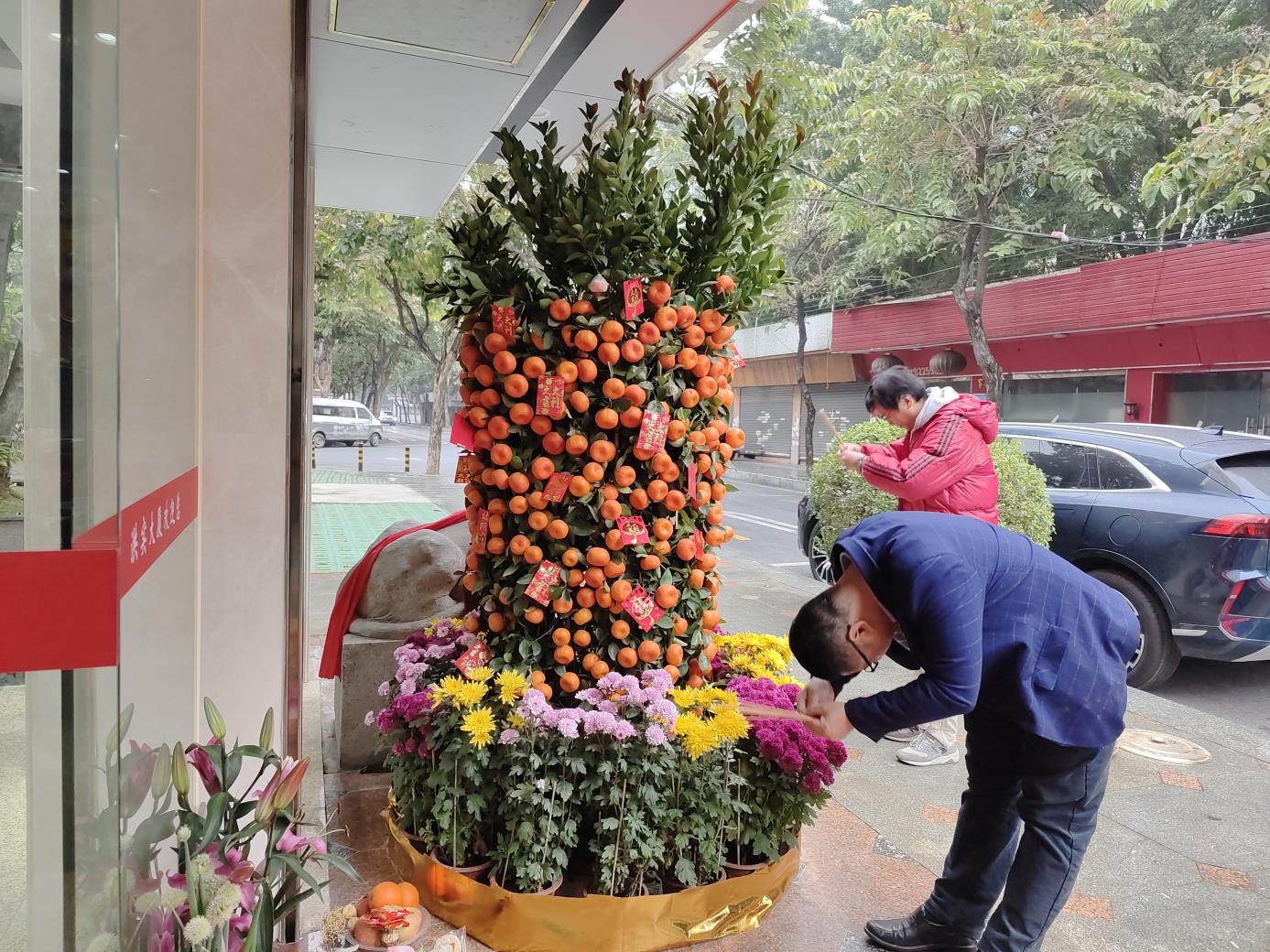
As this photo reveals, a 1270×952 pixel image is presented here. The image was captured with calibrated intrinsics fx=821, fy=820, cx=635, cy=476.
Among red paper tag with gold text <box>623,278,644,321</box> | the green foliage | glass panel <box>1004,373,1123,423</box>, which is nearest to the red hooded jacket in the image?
red paper tag with gold text <box>623,278,644,321</box>

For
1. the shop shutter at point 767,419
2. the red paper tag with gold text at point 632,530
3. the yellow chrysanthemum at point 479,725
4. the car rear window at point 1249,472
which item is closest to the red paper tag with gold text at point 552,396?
the red paper tag with gold text at point 632,530

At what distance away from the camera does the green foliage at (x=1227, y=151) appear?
15.2ft

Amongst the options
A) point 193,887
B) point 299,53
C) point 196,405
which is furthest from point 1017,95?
point 193,887

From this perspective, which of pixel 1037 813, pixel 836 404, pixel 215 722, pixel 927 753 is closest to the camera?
pixel 215 722

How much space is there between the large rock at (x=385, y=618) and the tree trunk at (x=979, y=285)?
6.24 metres

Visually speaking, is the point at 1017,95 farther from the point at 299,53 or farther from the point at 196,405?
the point at 196,405

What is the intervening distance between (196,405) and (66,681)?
4.10ft

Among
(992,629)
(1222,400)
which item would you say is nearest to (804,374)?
(1222,400)

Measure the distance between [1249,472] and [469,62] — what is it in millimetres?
4604

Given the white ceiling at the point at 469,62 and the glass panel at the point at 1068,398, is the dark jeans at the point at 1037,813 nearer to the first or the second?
the white ceiling at the point at 469,62

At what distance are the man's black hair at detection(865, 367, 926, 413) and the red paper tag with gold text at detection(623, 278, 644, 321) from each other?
4.34ft

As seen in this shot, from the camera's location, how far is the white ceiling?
244 centimetres

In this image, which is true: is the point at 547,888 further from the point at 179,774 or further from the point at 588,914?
the point at 179,774

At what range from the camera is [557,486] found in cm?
218
